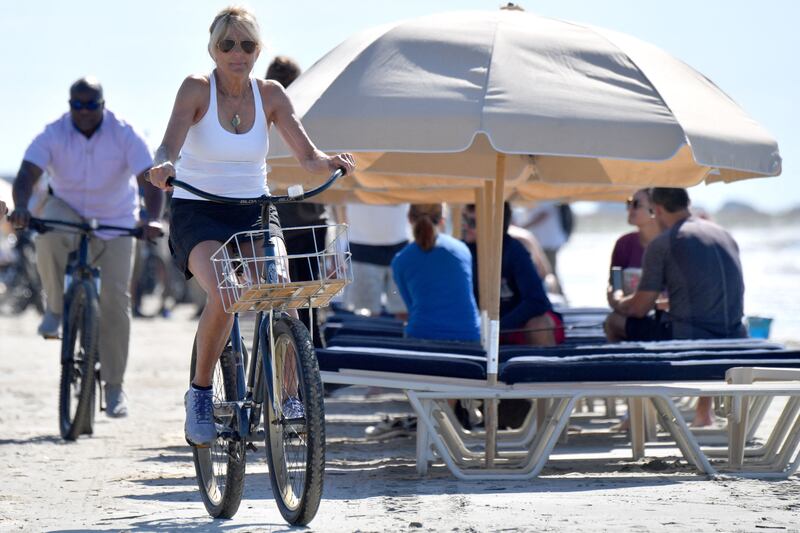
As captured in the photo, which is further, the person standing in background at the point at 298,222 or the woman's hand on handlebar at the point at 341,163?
the person standing in background at the point at 298,222

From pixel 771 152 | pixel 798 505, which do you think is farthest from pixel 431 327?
pixel 798 505

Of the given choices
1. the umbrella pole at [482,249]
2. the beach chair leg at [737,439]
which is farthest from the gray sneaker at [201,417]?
the umbrella pole at [482,249]

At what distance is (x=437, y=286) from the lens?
889cm

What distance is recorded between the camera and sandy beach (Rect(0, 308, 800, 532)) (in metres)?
5.59

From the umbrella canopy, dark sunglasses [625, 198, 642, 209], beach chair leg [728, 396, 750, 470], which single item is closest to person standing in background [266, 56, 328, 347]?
the umbrella canopy

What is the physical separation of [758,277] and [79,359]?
32.2 metres

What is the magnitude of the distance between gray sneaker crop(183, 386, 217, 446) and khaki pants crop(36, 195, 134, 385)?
11.2 feet

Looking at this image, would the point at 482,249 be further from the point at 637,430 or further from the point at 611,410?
the point at 637,430

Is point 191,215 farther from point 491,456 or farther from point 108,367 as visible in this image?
point 108,367

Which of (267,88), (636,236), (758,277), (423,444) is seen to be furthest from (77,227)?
(758,277)

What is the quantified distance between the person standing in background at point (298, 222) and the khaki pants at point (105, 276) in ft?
3.16

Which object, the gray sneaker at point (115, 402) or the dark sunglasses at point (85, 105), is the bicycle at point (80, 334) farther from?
the dark sunglasses at point (85, 105)

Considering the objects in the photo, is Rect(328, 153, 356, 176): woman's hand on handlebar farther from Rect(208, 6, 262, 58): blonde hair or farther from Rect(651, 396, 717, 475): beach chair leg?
Rect(651, 396, 717, 475): beach chair leg

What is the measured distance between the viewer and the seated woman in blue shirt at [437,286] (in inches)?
351
